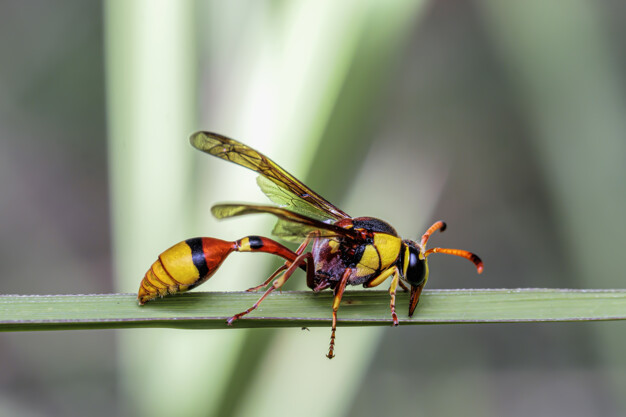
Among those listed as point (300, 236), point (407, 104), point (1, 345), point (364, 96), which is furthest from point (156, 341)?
point (407, 104)

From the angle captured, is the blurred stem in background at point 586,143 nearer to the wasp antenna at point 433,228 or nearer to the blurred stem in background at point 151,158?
the wasp antenna at point 433,228

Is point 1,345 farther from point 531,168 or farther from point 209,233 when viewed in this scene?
point 531,168

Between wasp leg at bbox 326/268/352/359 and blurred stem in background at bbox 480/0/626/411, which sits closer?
wasp leg at bbox 326/268/352/359

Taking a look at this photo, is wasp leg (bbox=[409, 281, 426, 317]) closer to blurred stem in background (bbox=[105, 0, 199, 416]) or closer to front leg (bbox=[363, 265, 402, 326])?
front leg (bbox=[363, 265, 402, 326])

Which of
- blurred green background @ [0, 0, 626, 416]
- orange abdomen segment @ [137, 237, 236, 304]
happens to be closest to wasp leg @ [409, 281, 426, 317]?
blurred green background @ [0, 0, 626, 416]

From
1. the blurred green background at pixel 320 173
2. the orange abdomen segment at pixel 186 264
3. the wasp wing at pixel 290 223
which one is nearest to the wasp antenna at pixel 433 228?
the wasp wing at pixel 290 223

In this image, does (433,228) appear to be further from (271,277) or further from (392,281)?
(271,277)
